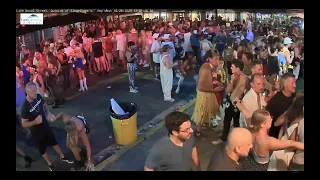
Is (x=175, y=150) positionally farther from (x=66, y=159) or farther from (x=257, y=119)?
(x=66, y=159)

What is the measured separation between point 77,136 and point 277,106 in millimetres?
1414

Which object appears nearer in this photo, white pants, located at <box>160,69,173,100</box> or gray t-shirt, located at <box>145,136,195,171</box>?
gray t-shirt, located at <box>145,136,195,171</box>

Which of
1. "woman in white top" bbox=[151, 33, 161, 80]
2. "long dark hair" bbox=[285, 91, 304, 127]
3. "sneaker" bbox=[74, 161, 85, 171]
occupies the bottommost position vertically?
"sneaker" bbox=[74, 161, 85, 171]

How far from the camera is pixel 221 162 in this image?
3.44 metres

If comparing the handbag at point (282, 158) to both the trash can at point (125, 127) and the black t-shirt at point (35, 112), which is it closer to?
the trash can at point (125, 127)

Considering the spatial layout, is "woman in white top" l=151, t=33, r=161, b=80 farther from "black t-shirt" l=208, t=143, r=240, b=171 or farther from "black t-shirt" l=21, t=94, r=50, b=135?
"black t-shirt" l=21, t=94, r=50, b=135

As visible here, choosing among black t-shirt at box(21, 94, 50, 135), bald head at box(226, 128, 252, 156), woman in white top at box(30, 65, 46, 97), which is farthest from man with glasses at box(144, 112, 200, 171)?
woman in white top at box(30, 65, 46, 97)

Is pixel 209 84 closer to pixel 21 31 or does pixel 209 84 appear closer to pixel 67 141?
pixel 67 141

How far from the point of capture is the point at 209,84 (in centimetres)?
346

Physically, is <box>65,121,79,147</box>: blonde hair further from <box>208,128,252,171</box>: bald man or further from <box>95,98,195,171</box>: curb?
<box>208,128,252,171</box>: bald man

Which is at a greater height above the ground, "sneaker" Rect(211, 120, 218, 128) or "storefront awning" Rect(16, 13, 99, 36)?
"storefront awning" Rect(16, 13, 99, 36)

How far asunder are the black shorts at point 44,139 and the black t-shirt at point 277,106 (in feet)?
4.98

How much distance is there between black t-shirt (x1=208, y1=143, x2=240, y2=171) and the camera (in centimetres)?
342

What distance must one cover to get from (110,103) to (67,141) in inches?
15.8
